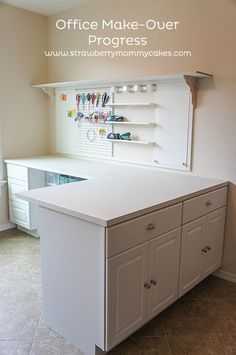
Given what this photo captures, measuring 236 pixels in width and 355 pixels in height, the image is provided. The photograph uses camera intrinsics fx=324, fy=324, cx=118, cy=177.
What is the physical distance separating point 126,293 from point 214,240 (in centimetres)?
109

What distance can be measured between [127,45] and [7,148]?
69.1 inches

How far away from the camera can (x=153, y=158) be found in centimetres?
→ 307

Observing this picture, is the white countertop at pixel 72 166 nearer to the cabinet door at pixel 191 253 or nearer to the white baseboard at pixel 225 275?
→ the cabinet door at pixel 191 253

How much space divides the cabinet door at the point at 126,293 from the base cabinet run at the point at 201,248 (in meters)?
0.44

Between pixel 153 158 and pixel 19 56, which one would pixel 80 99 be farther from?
pixel 153 158

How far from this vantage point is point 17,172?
354 cm

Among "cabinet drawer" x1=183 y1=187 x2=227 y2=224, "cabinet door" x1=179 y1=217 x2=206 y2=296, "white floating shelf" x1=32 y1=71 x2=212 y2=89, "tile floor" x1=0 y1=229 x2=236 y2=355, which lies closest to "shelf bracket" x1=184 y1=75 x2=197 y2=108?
"white floating shelf" x1=32 y1=71 x2=212 y2=89

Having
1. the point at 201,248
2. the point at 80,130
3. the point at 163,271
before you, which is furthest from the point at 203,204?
the point at 80,130

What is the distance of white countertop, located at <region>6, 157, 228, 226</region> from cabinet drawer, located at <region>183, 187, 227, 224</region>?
51 millimetres

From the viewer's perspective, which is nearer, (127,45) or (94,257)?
(94,257)

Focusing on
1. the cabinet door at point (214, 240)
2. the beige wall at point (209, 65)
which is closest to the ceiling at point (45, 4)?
the beige wall at point (209, 65)

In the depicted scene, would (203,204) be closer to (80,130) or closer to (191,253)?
(191,253)

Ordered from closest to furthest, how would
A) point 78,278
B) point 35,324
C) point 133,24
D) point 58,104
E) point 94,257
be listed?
point 94,257 < point 78,278 < point 35,324 < point 133,24 < point 58,104

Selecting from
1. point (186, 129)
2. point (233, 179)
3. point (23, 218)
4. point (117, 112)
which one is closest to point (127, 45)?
point (117, 112)
